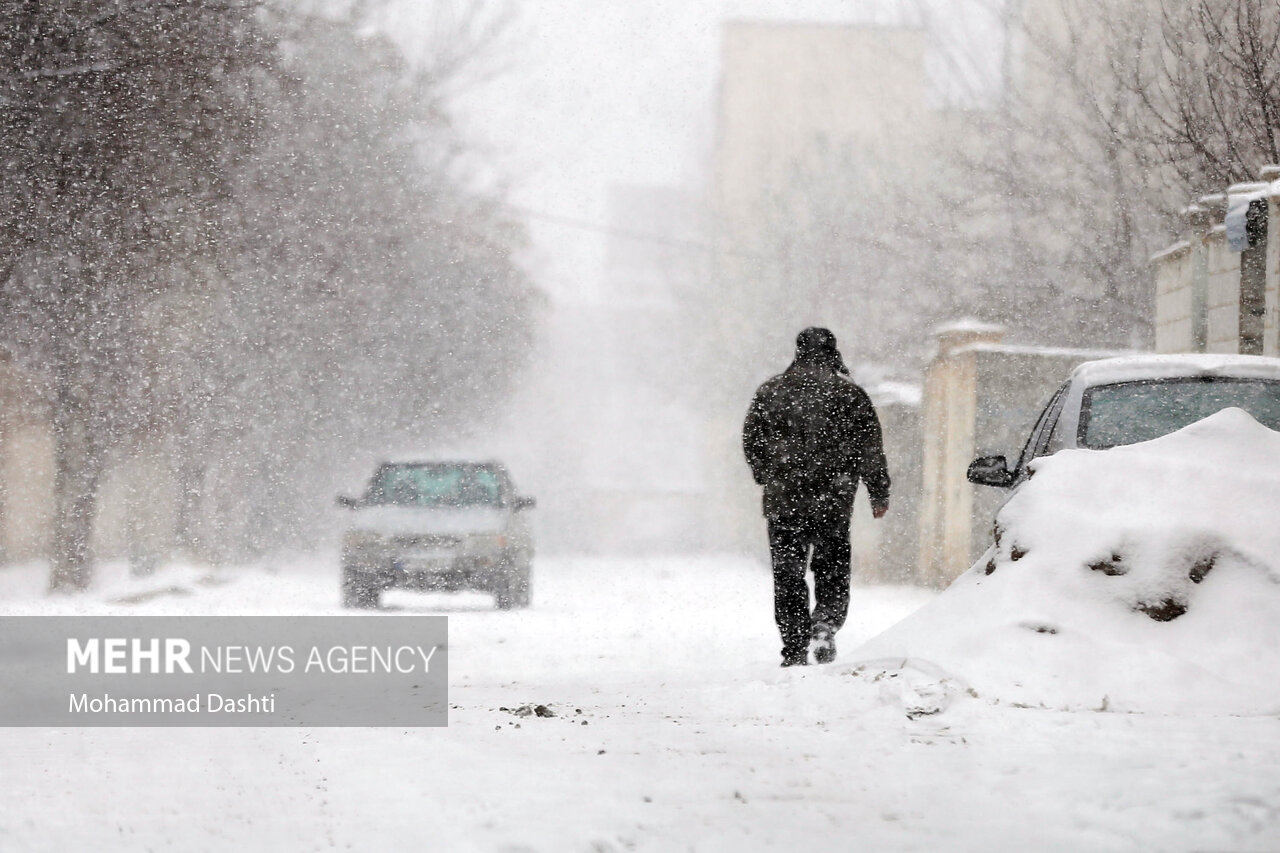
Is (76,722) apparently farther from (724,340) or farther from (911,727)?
(724,340)

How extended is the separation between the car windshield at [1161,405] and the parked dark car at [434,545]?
8.76 m

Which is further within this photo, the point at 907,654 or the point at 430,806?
the point at 907,654

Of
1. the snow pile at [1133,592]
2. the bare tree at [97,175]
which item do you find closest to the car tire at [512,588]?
the bare tree at [97,175]

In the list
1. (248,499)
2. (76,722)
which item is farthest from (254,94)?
(76,722)

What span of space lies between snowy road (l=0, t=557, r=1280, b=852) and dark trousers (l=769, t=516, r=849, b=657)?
117 centimetres

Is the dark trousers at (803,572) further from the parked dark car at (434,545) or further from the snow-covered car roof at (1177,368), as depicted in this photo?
the parked dark car at (434,545)

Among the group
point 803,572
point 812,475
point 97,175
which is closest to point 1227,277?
point 812,475

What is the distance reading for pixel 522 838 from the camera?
4074mm

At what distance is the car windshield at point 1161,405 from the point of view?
7594 millimetres

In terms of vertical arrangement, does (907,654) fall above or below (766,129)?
below

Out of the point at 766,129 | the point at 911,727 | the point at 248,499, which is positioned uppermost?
the point at 766,129

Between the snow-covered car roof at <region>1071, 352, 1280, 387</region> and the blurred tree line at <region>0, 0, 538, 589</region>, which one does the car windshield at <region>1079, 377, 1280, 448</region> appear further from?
the blurred tree line at <region>0, 0, 538, 589</region>

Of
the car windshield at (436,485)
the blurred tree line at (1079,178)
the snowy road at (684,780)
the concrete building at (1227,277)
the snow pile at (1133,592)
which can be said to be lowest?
the car windshield at (436,485)

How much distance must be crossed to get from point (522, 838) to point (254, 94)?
1652cm
